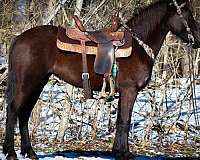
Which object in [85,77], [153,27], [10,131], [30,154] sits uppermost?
[153,27]

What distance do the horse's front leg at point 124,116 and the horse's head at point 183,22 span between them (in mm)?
960

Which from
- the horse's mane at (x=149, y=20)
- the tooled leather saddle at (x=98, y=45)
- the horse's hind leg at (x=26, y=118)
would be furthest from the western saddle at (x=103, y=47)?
the horse's hind leg at (x=26, y=118)

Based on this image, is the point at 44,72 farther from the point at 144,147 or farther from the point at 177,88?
the point at 177,88

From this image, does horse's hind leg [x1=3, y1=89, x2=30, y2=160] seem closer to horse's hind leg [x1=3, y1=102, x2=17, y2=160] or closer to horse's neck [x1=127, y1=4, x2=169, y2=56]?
horse's hind leg [x1=3, y1=102, x2=17, y2=160]

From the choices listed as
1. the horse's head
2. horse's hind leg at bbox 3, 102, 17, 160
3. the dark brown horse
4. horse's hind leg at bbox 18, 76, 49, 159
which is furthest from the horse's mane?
horse's hind leg at bbox 3, 102, 17, 160

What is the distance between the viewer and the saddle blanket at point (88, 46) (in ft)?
18.5

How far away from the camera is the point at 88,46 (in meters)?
5.72

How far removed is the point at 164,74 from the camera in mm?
8914

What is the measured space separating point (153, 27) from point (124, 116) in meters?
1.18

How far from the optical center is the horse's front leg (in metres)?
5.56

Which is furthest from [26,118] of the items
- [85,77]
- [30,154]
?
[85,77]

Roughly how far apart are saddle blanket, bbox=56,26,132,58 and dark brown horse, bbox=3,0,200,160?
7cm

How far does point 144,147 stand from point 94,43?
280 cm

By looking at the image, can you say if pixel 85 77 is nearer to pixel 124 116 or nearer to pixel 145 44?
pixel 124 116
